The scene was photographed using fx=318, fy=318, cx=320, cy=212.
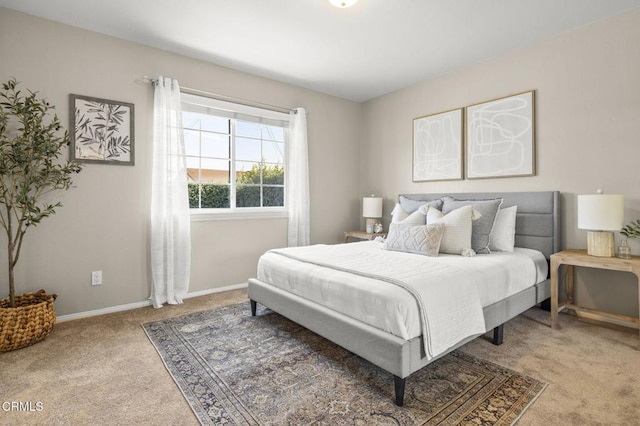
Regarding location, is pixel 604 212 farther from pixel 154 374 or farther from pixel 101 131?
pixel 101 131

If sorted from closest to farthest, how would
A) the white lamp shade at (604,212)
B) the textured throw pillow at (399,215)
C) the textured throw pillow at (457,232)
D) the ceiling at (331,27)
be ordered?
1. the white lamp shade at (604,212)
2. the ceiling at (331,27)
3. the textured throw pillow at (457,232)
4. the textured throw pillow at (399,215)

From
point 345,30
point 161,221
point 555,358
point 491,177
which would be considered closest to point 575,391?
point 555,358

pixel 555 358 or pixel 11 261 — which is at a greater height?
pixel 11 261

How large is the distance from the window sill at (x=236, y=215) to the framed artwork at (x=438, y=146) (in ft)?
6.26

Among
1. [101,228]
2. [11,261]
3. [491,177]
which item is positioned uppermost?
[491,177]

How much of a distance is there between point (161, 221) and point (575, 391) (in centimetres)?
346

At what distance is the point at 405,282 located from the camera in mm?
1831

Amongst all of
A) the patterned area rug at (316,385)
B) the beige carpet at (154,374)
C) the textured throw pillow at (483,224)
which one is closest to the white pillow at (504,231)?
the textured throw pillow at (483,224)

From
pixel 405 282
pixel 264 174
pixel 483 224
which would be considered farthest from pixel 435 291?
pixel 264 174

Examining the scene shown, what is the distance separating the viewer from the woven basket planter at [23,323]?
221 cm

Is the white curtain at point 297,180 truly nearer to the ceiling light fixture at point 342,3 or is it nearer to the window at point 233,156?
A: the window at point 233,156

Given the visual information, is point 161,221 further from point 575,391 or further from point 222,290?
point 575,391

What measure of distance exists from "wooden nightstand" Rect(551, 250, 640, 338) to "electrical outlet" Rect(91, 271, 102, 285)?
405cm

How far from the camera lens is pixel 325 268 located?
Result: 7.64 ft
